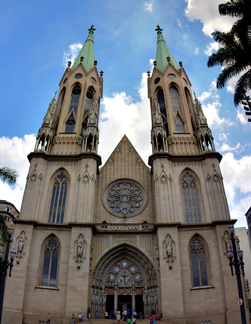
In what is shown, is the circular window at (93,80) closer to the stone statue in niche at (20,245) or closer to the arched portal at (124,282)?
the stone statue in niche at (20,245)

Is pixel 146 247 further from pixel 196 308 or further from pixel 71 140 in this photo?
pixel 71 140

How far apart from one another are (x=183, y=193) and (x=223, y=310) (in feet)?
30.5

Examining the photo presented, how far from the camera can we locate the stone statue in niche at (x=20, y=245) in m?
20.9

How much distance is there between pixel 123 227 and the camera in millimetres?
23859

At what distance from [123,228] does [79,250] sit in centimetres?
432

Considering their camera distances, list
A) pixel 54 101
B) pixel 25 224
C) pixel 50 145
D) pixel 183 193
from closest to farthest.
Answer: pixel 25 224
pixel 183 193
pixel 50 145
pixel 54 101

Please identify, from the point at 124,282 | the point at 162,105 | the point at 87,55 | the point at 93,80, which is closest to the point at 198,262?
the point at 124,282

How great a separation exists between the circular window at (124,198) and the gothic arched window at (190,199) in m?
3.67

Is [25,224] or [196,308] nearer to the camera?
[196,308]

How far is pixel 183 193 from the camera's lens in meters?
24.9

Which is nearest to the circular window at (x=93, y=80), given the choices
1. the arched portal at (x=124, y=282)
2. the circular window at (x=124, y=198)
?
the circular window at (x=124, y=198)

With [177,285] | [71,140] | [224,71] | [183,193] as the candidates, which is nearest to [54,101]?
[71,140]

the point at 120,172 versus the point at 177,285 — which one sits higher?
the point at 120,172

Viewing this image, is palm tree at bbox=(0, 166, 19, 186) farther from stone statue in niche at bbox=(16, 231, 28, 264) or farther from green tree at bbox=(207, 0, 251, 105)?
green tree at bbox=(207, 0, 251, 105)
